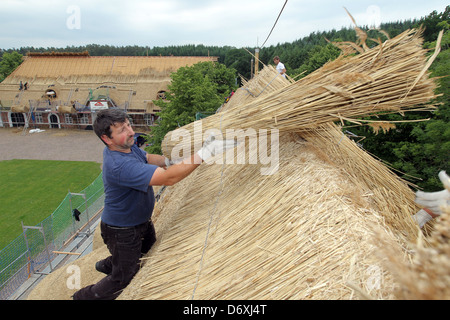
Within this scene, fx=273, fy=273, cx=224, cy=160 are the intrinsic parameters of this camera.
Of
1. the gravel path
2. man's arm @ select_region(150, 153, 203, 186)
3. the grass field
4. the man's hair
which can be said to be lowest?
the grass field

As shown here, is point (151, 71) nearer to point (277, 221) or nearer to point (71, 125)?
point (71, 125)

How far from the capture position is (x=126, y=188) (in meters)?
2.25

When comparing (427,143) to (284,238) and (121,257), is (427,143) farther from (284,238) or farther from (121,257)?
(121,257)

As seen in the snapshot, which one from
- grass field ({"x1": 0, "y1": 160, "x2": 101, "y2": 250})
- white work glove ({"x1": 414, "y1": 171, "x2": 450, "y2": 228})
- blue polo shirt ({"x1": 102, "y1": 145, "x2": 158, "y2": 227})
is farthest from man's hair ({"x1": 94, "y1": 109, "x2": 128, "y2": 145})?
grass field ({"x1": 0, "y1": 160, "x2": 101, "y2": 250})

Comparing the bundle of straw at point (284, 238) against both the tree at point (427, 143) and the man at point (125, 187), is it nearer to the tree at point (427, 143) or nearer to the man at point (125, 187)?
the man at point (125, 187)

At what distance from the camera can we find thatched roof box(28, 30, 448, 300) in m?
1.34

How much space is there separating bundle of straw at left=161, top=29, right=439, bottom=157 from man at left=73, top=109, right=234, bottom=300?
54cm

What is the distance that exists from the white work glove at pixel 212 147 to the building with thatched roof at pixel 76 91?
76.0ft

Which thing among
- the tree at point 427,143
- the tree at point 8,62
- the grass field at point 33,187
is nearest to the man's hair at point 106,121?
the tree at point 427,143

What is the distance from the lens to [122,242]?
2352 millimetres

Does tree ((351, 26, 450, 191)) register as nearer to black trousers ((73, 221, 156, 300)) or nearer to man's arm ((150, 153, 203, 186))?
man's arm ((150, 153, 203, 186))

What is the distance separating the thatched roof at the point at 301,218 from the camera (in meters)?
1.34
